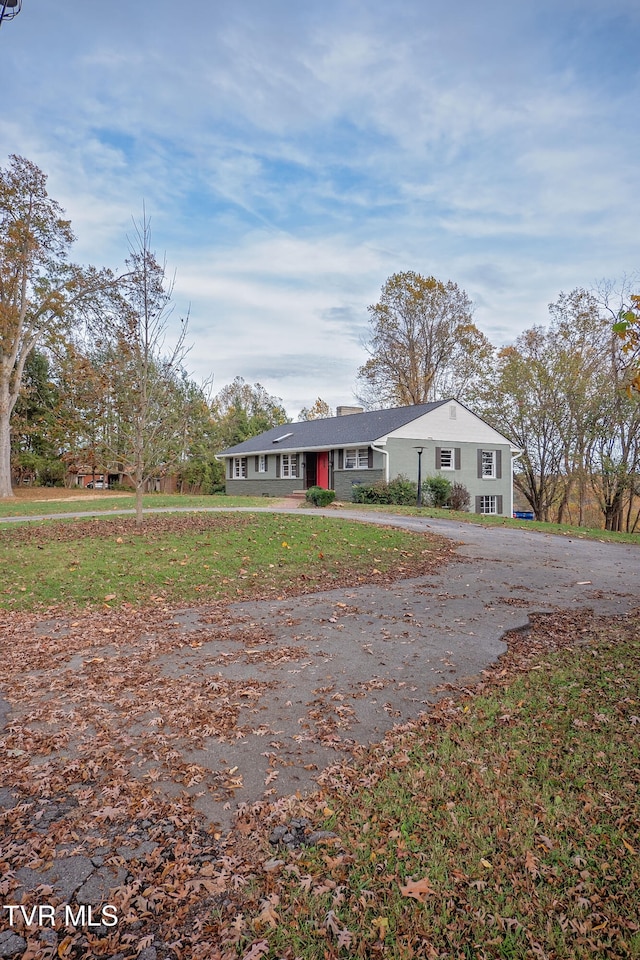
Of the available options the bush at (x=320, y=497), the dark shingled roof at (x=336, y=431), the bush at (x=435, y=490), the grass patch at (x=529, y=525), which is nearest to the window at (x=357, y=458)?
the dark shingled roof at (x=336, y=431)

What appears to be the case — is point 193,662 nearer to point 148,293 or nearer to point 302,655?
point 302,655

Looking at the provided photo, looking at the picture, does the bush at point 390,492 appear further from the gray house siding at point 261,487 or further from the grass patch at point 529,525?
the gray house siding at point 261,487

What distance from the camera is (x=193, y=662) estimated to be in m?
4.82

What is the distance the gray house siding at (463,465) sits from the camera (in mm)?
23875

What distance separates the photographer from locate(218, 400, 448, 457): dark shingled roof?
80.6 ft

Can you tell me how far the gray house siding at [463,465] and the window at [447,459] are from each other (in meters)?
0.08

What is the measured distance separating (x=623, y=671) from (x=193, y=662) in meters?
3.74

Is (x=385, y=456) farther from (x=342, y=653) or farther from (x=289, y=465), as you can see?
(x=342, y=653)

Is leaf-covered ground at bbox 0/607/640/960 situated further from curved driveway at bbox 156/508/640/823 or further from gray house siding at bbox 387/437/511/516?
gray house siding at bbox 387/437/511/516

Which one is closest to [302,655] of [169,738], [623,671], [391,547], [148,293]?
[169,738]

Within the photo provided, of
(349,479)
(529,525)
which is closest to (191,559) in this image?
(529,525)

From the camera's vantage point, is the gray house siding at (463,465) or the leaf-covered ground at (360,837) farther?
the gray house siding at (463,465)

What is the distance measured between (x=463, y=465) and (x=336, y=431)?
6633mm

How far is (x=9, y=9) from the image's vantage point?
16.9ft
